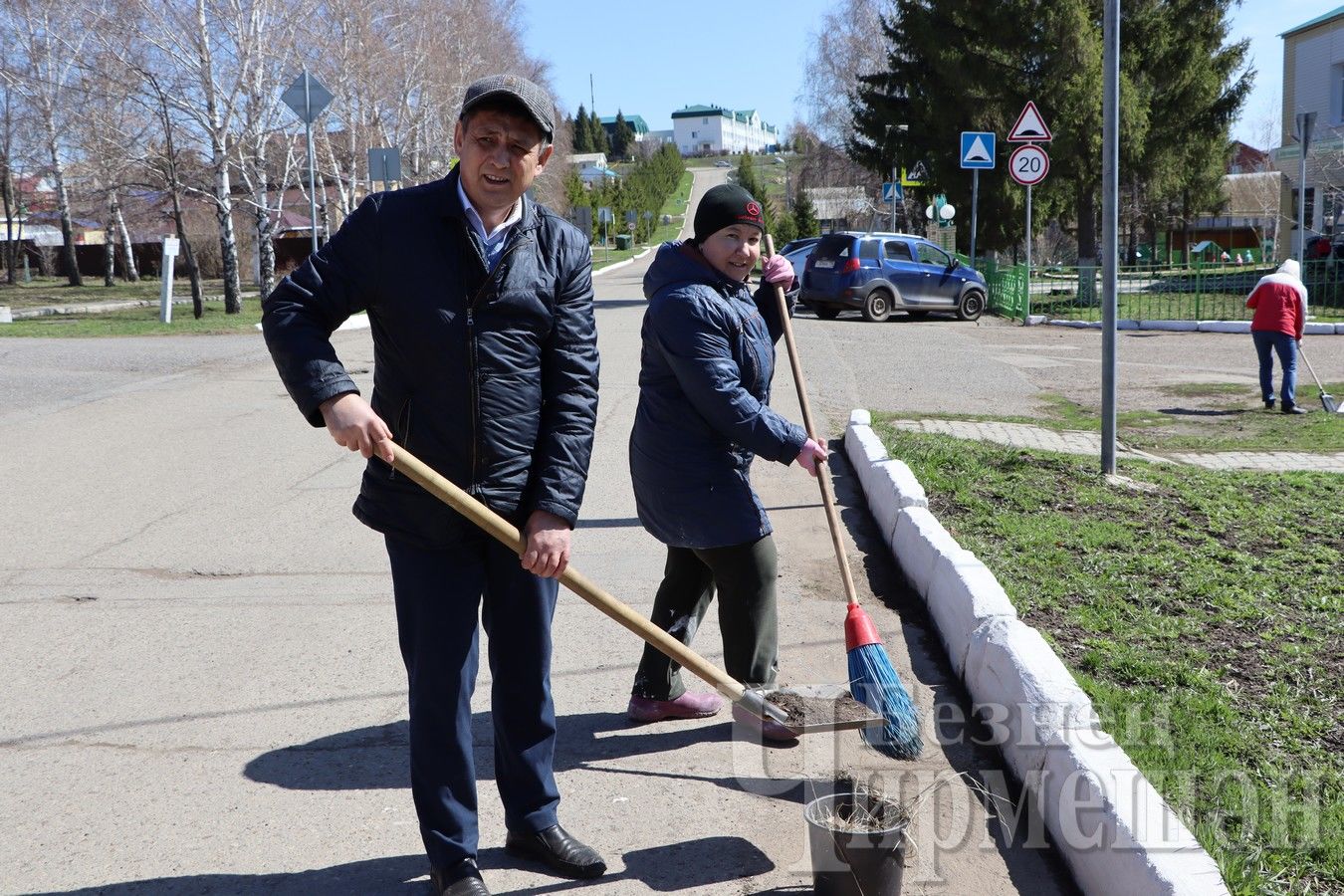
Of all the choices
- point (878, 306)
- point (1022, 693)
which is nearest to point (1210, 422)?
point (1022, 693)

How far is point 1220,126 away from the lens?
29.5 m

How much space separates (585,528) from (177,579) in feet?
7.28

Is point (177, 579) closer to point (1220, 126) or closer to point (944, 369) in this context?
point (944, 369)

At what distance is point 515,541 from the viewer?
112 inches

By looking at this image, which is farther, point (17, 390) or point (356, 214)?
point (17, 390)

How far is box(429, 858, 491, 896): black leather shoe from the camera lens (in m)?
2.93

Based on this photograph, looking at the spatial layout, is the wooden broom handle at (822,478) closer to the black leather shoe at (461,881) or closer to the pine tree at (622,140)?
the black leather shoe at (461,881)

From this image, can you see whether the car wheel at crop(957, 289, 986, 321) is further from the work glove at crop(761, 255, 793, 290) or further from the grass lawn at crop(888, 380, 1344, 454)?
the work glove at crop(761, 255, 793, 290)

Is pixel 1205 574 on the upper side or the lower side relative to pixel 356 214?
lower

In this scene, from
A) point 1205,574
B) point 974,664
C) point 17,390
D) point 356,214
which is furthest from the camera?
point 17,390

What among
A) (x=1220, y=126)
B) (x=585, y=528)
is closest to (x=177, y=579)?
(x=585, y=528)

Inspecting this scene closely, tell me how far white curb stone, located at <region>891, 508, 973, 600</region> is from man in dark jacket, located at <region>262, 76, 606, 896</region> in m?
2.53

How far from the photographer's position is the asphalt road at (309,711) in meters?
3.25

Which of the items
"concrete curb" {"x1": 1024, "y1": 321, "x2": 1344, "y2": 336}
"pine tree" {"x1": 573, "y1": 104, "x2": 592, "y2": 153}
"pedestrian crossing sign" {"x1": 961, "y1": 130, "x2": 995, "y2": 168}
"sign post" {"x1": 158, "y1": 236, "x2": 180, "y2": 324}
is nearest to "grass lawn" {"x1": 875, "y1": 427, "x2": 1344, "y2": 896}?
"concrete curb" {"x1": 1024, "y1": 321, "x2": 1344, "y2": 336}
